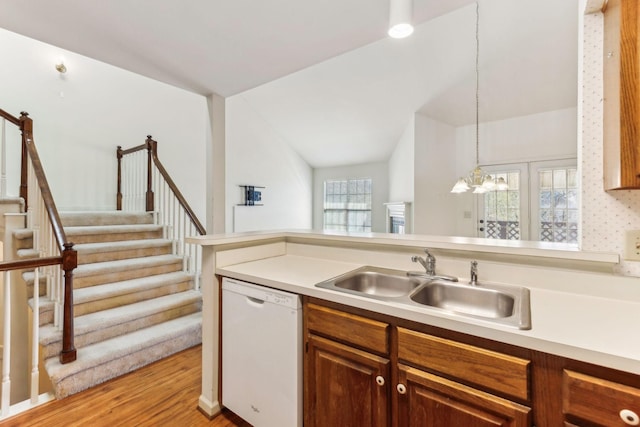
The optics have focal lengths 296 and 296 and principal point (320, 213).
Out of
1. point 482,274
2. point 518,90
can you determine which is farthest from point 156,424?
point 518,90

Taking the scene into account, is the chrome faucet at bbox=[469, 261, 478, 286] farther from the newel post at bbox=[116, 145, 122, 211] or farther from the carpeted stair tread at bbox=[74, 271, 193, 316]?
the newel post at bbox=[116, 145, 122, 211]

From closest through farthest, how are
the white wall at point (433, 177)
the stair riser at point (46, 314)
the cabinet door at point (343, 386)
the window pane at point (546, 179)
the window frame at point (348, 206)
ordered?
the cabinet door at point (343, 386)
the stair riser at point (46, 314)
the window pane at point (546, 179)
the white wall at point (433, 177)
the window frame at point (348, 206)

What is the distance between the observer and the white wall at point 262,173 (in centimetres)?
536

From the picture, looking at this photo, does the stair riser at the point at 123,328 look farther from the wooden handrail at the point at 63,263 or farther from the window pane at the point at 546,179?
the window pane at the point at 546,179

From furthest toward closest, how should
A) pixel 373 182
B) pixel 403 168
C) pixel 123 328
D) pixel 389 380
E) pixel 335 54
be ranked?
pixel 373 182, pixel 403 168, pixel 123 328, pixel 335 54, pixel 389 380

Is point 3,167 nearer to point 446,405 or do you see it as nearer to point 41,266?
point 41,266

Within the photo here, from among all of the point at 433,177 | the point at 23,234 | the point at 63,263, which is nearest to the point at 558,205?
the point at 433,177

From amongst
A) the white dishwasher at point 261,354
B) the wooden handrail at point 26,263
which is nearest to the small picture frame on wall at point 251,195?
the wooden handrail at point 26,263

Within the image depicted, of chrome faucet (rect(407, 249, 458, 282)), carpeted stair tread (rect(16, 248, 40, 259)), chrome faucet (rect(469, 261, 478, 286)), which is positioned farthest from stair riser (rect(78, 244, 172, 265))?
chrome faucet (rect(469, 261, 478, 286))

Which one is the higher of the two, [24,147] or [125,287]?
[24,147]

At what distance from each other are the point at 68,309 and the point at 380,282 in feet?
7.10

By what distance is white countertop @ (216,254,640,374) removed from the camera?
2.63ft

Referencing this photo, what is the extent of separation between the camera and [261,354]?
151 cm

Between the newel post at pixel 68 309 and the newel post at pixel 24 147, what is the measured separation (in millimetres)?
1818
